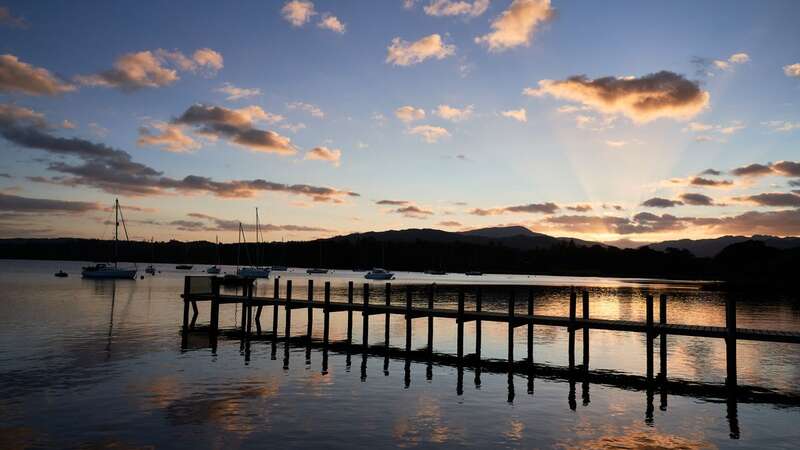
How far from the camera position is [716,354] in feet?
113

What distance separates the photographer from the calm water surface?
54.9ft

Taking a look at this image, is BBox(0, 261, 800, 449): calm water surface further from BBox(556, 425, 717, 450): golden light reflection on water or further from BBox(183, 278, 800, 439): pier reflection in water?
BBox(183, 278, 800, 439): pier reflection in water

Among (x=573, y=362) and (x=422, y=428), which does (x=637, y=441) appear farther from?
(x=573, y=362)

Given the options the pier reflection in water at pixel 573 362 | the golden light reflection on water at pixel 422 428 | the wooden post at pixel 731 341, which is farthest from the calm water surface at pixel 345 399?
the wooden post at pixel 731 341

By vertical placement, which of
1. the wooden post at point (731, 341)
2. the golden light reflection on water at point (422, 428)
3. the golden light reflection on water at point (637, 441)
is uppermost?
the wooden post at point (731, 341)

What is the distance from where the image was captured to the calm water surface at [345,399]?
1672 cm

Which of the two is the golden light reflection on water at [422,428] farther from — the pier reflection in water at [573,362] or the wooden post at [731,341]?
the wooden post at [731,341]

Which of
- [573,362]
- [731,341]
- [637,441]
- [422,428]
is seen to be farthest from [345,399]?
[731,341]

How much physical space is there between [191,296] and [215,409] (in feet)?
82.7

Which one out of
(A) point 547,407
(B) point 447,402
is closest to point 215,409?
(B) point 447,402

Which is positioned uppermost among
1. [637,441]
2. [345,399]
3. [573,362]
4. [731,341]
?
[731,341]

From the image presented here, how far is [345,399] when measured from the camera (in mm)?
21141

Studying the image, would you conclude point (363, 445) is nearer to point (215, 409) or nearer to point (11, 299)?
point (215, 409)

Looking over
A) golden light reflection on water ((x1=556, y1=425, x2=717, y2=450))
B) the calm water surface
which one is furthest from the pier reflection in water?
golden light reflection on water ((x1=556, y1=425, x2=717, y2=450))
